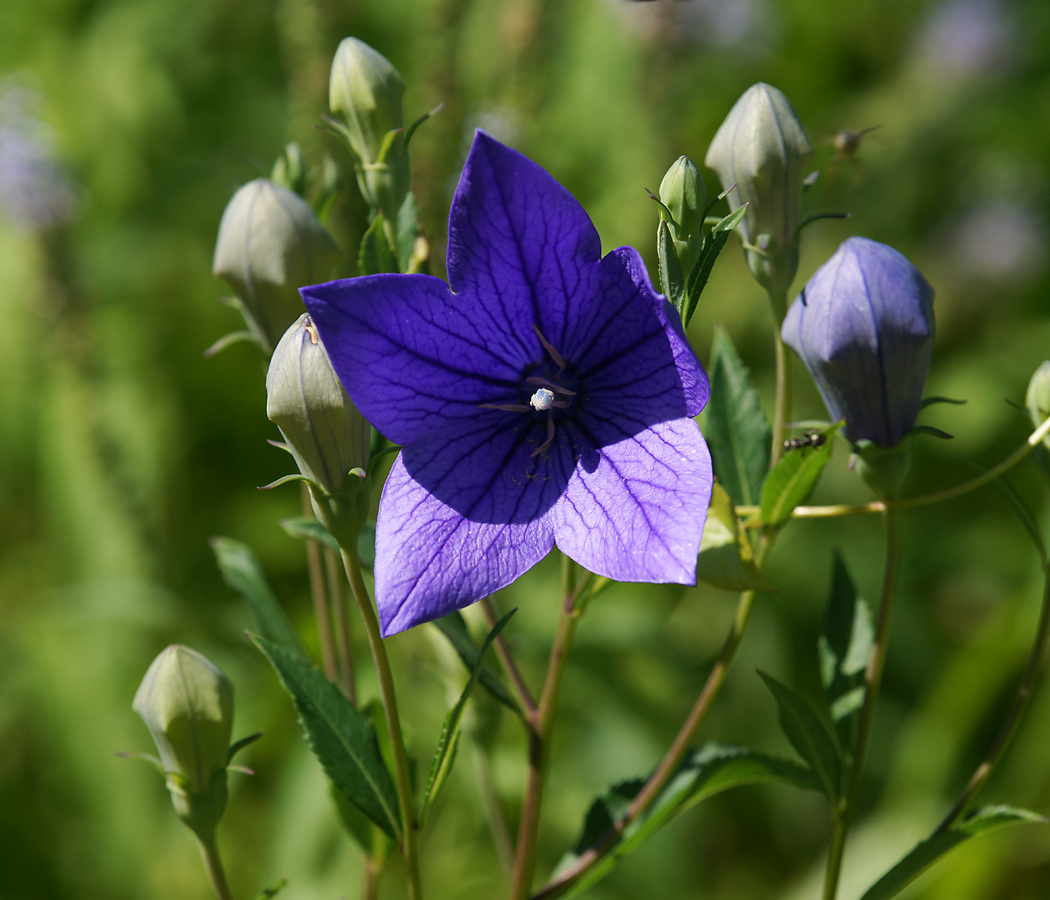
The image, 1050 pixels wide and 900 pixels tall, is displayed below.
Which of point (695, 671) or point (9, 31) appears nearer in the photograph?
point (695, 671)

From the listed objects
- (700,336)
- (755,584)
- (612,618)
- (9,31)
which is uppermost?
(9,31)

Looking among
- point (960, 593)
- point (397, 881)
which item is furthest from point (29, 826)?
point (960, 593)

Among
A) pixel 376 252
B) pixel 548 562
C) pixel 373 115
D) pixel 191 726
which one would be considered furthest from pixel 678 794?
pixel 548 562

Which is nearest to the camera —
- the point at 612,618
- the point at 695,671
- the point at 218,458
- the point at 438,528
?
the point at 438,528

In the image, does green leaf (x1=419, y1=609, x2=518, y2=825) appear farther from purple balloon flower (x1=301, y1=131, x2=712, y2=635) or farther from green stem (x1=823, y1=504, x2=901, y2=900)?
green stem (x1=823, y1=504, x2=901, y2=900)

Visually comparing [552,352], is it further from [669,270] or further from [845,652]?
[845,652]

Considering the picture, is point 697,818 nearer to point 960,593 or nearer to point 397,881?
point 397,881

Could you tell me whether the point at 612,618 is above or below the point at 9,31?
below
